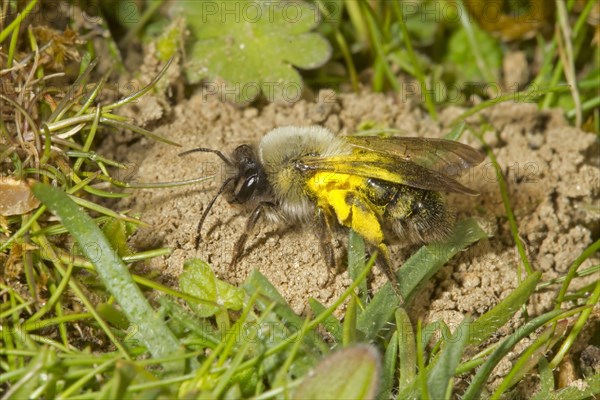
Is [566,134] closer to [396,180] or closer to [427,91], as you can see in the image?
[427,91]

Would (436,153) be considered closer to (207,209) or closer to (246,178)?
(246,178)

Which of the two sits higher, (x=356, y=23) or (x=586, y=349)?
(x=356, y=23)

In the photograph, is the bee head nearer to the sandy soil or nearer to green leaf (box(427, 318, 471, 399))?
the sandy soil

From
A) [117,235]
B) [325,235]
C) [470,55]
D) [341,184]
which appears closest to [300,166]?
[341,184]

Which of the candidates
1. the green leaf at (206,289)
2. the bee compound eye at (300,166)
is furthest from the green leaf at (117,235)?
the bee compound eye at (300,166)

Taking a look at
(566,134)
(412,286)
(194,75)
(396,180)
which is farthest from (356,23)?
(412,286)

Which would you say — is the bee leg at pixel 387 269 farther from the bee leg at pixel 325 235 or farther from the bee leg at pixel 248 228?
the bee leg at pixel 248 228
